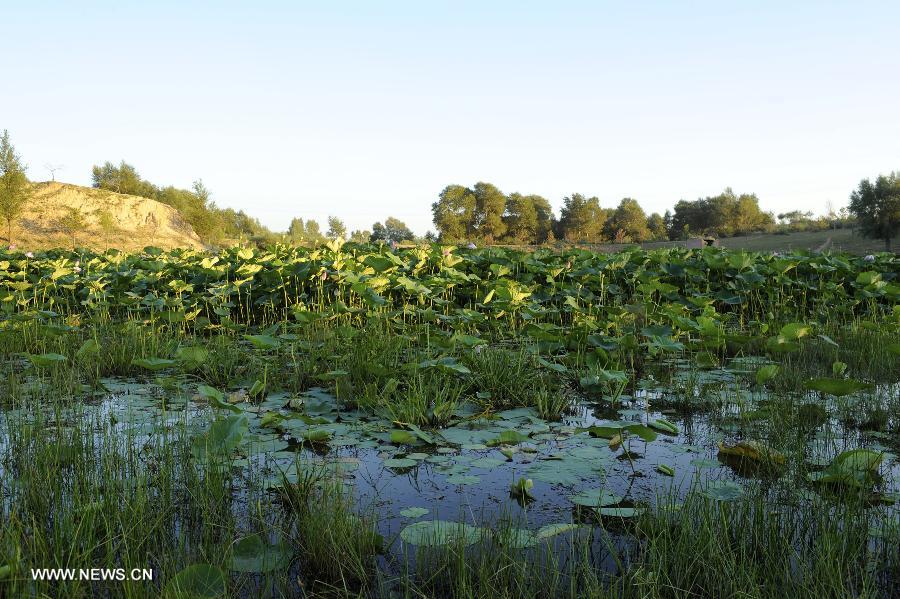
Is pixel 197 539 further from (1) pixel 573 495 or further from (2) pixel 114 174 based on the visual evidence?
(2) pixel 114 174

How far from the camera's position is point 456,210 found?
6938cm

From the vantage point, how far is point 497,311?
5.56 m

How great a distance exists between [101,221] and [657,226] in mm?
53595

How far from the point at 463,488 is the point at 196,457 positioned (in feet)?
3.22

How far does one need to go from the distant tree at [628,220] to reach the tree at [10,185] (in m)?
51.2

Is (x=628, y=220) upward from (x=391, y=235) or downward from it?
upward

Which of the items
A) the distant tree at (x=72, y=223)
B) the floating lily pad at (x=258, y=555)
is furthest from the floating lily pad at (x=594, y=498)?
the distant tree at (x=72, y=223)

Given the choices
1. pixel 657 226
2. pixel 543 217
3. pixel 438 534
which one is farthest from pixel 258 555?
pixel 543 217

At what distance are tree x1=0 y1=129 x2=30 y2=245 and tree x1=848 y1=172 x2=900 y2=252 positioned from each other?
142 feet

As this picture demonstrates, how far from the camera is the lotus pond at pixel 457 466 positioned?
1.59 metres

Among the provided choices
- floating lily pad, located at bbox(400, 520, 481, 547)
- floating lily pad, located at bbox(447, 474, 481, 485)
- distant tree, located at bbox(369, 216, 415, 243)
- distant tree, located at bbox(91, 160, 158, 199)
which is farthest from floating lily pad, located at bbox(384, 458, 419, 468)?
distant tree, located at bbox(91, 160, 158, 199)

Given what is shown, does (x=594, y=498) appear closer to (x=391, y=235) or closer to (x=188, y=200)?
(x=391, y=235)

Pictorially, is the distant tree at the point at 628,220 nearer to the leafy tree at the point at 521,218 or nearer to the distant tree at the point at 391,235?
the leafy tree at the point at 521,218

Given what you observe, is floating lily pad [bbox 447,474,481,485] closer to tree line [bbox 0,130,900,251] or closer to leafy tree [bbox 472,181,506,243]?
tree line [bbox 0,130,900,251]
